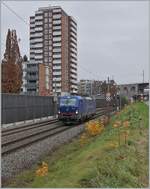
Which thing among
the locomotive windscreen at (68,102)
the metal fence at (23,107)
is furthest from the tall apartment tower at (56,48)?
the locomotive windscreen at (68,102)

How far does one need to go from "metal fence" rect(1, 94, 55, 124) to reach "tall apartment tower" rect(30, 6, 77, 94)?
23.1 meters

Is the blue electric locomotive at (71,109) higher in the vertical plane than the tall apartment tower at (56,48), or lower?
lower

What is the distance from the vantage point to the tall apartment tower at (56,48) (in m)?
82.8

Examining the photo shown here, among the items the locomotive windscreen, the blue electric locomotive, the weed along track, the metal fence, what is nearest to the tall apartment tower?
the metal fence

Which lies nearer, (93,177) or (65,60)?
(93,177)

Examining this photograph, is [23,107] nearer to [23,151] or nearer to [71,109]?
[71,109]

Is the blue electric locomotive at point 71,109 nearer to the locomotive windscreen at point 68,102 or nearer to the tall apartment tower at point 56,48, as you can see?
the locomotive windscreen at point 68,102

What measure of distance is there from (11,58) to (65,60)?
32.6 meters

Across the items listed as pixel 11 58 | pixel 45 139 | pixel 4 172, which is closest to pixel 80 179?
pixel 4 172

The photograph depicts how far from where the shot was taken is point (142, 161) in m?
12.6

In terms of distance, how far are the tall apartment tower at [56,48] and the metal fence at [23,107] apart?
23.1 meters

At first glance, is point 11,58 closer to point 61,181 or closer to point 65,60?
point 65,60

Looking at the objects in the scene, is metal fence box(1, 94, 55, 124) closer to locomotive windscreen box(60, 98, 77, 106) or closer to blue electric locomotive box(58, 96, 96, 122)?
blue electric locomotive box(58, 96, 96, 122)

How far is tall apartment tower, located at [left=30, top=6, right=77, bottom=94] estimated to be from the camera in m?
82.8
